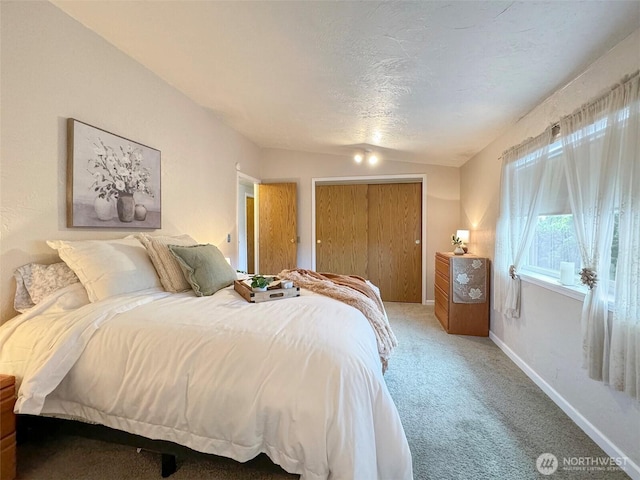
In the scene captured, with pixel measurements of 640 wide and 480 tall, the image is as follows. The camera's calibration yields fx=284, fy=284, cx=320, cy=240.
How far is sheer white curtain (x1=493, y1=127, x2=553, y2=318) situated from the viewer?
2.25 meters

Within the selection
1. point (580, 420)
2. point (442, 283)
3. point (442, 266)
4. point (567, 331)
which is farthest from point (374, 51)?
point (442, 283)

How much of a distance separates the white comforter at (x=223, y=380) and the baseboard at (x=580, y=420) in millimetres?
1248

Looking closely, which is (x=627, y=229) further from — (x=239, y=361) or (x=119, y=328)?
A: (x=119, y=328)

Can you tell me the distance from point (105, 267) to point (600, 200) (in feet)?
9.33

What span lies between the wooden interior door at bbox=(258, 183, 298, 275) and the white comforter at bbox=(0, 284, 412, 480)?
3.26 metres

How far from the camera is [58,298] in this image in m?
1.57

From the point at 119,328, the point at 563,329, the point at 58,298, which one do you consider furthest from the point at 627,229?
the point at 58,298

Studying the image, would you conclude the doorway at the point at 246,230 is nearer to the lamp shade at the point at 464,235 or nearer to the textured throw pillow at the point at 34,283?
the lamp shade at the point at 464,235

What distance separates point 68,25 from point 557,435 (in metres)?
3.95

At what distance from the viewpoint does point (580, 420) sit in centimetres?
174

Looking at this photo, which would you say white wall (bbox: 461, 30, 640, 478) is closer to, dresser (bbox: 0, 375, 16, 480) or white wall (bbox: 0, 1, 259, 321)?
dresser (bbox: 0, 375, 16, 480)

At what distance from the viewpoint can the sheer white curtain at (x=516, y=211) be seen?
7.39 feet

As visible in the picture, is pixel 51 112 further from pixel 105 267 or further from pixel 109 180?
pixel 105 267

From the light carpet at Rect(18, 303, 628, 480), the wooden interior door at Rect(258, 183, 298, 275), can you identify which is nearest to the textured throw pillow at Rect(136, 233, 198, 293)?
the light carpet at Rect(18, 303, 628, 480)
